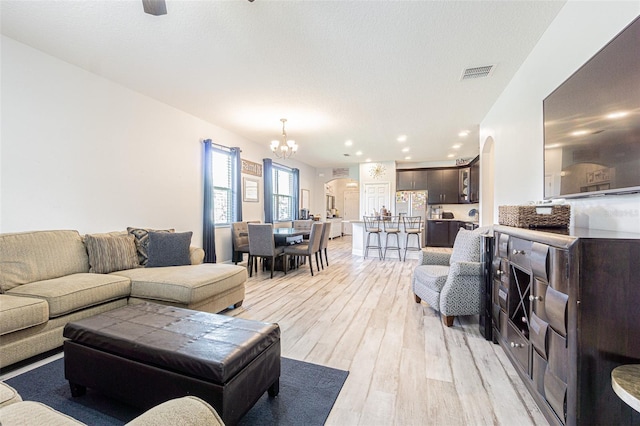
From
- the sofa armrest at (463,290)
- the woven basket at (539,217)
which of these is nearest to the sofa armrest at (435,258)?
the sofa armrest at (463,290)

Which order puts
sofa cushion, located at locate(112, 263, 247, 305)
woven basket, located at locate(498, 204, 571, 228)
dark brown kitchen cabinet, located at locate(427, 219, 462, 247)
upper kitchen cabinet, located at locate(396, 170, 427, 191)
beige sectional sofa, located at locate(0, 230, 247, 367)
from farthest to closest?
1. upper kitchen cabinet, located at locate(396, 170, 427, 191)
2. dark brown kitchen cabinet, located at locate(427, 219, 462, 247)
3. sofa cushion, located at locate(112, 263, 247, 305)
4. beige sectional sofa, located at locate(0, 230, 247, 367)
5. woven basket, located at locate(498, 204, 571, 228)

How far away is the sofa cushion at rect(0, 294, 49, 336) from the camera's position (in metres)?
1.74

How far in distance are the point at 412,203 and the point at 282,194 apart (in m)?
4.19

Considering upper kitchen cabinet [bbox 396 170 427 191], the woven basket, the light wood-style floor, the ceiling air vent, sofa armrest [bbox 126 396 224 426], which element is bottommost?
the light wood-style floor

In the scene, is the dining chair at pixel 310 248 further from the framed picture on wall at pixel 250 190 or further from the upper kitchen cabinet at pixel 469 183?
the upper kitchen cabinet at pixel 469 183

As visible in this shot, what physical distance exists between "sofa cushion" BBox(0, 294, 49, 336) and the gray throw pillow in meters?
1.13

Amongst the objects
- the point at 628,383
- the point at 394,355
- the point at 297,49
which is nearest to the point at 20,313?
the point at 394,355

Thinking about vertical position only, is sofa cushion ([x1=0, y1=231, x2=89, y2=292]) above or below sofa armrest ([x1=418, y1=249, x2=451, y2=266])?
above

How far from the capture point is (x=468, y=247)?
8.84 feet

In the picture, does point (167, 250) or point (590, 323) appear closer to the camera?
point (590, 323)

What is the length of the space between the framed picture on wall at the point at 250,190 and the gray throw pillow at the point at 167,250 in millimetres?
2836

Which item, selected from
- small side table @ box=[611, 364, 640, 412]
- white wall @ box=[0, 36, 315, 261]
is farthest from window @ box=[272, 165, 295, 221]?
small side table @ box=[611, 364, 640, 412]

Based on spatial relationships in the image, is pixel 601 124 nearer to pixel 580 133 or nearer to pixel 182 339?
pixel 580 133

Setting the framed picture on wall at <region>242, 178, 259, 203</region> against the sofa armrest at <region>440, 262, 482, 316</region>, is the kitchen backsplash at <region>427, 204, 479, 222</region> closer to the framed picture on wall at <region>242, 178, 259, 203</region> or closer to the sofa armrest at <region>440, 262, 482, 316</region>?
the framed picture on wall at <region>242, 178, 259, 203</region>
